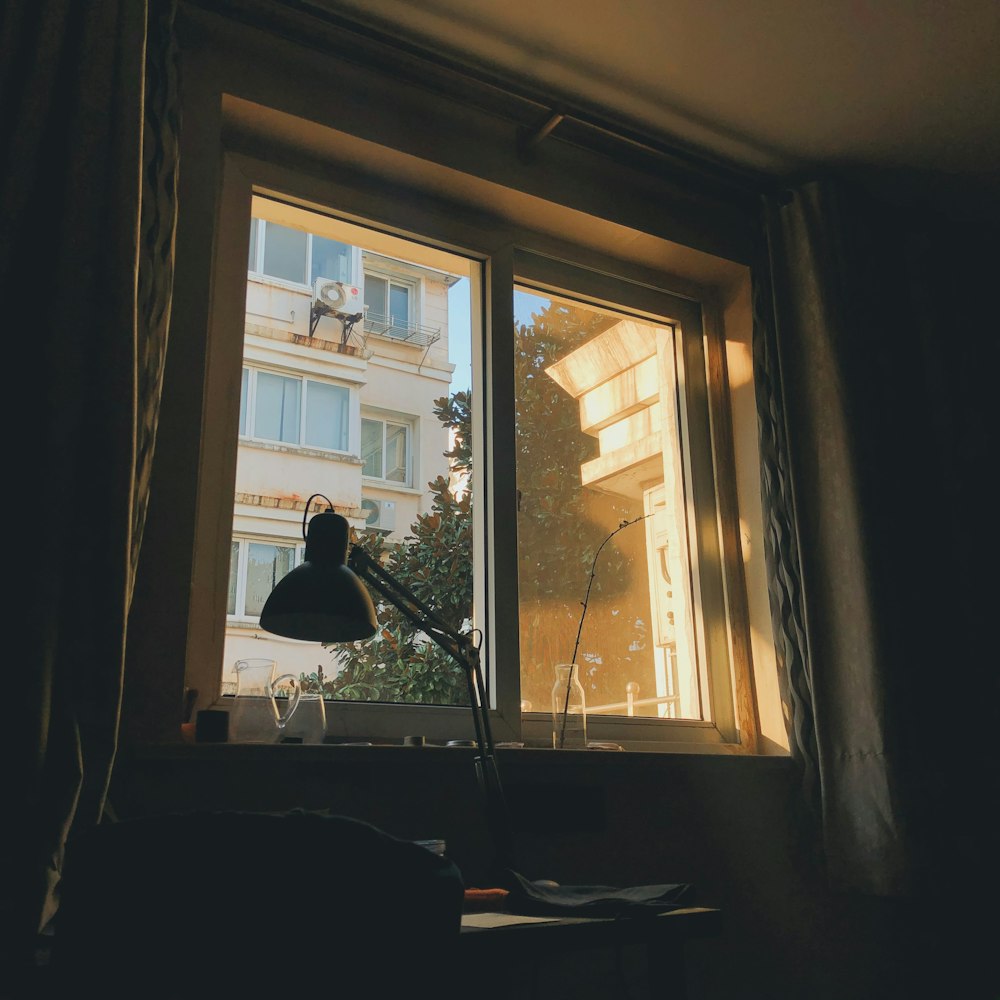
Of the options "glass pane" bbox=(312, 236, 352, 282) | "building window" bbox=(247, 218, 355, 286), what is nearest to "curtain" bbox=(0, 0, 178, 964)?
"building window" bbox=(247, 218, 355, 286)

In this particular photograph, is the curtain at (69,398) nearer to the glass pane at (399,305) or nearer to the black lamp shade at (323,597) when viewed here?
the black lamp shade at (323,597)

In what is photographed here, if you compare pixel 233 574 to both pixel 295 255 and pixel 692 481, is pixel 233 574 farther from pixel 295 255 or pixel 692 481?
pixel 692 481

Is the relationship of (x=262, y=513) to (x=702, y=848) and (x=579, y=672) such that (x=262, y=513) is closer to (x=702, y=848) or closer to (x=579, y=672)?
(x=579, y=672)

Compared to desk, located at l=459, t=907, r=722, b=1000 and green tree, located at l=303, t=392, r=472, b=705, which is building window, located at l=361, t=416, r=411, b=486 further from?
desk, located at l=459, t=907, r=722, b=1000

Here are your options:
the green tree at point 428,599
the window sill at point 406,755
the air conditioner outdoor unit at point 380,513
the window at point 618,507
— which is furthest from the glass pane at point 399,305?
the window sill at point 406,755

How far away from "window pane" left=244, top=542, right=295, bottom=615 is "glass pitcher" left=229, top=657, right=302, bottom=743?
151 millimetres

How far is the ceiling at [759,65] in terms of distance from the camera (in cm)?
224

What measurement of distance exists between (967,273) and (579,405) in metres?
1.35

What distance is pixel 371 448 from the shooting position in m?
2.30

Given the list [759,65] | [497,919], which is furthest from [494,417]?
[497,919]

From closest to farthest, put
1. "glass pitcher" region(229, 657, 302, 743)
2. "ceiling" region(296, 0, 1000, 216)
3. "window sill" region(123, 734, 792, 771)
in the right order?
"window sill" region(123, 734, 792, 771), "glass pitcher" region(229, 657, 302, 743), "ceiling" region(296, 0, 1000, 216)

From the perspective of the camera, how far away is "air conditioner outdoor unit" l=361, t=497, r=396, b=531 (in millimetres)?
2250

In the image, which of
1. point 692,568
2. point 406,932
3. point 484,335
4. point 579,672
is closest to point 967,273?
point 692,568

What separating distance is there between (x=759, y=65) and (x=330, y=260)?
1.17m
